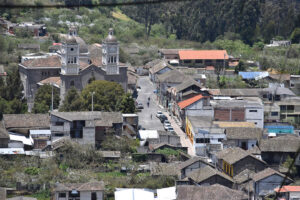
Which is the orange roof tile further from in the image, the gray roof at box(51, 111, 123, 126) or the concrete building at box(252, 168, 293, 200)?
the concrete building at box(252, 168, 293, 200)

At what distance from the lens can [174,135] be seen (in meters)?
13.7

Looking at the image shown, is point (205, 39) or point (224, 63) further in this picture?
point (205, 39)

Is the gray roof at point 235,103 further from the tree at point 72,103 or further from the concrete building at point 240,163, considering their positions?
the concrete building at point 240,163

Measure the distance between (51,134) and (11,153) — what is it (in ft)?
3.23

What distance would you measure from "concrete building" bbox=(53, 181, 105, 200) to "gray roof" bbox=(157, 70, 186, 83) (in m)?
8.65

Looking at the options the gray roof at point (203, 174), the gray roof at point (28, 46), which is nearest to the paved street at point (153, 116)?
the gray roof at point (203, 174)

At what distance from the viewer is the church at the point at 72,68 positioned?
1703 centimetres

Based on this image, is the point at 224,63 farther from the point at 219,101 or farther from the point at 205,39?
the point at 219,101

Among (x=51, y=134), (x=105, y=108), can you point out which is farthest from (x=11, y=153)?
(x=105, y=108)

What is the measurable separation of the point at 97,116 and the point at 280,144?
11.4ft

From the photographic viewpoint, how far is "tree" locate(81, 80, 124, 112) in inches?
582

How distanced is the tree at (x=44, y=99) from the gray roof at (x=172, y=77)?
351cm

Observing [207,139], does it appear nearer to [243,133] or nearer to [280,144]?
[243,133]

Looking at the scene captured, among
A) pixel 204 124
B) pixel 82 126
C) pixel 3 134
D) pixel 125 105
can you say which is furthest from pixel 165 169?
pixel 125 105
